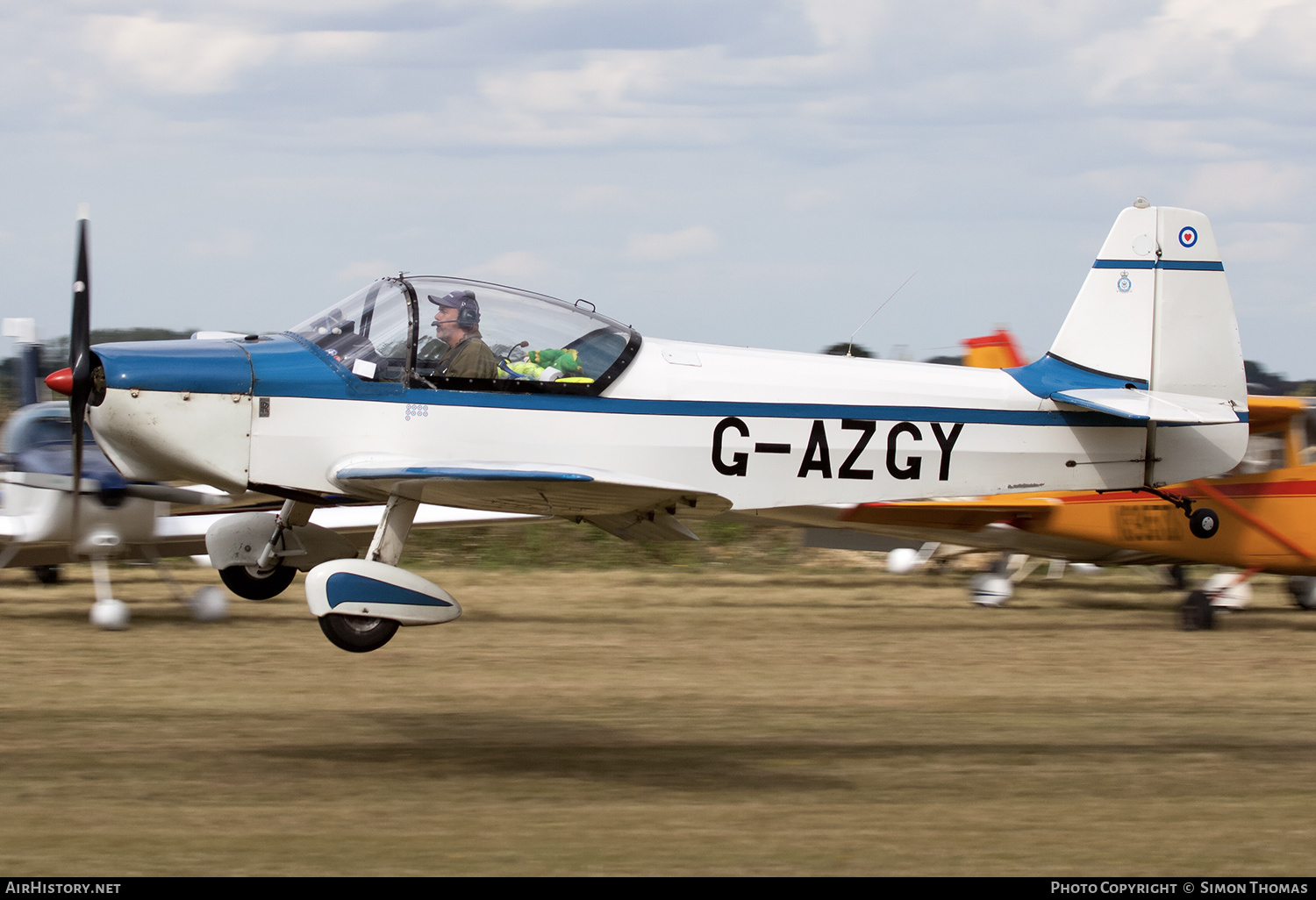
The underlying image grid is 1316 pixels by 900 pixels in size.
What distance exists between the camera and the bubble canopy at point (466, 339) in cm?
680

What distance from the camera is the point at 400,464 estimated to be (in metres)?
6.58

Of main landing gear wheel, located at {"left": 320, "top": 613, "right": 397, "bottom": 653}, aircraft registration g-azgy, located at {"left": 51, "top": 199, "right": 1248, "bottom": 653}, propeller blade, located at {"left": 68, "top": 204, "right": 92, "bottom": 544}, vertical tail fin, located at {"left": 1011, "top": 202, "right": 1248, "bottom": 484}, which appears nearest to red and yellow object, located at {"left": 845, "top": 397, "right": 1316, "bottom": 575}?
vertical tail fin, located at {"left": 1011, "top": 202, "right": 1248, "bottom": 484}

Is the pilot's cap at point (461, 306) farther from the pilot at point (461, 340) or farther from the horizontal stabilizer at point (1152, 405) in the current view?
the horizontal stabilizer at point (1152, 405)

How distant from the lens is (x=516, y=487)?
6.46m

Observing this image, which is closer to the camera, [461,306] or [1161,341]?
[461,306]

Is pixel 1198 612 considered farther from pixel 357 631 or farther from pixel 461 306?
pixel 357 631

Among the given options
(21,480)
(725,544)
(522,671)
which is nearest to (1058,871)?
(522,671)

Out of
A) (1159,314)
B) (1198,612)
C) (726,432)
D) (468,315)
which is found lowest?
(1198,612)

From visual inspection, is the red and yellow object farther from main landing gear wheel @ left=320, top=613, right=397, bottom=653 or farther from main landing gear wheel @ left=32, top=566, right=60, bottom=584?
main landing gear wheel @ left=32, top=566, right=60, bottom=584

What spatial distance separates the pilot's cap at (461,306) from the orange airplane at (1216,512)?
700cm

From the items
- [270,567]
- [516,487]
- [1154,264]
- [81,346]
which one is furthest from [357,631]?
[1154,264]

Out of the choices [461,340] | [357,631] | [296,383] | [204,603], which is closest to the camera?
[357,631]

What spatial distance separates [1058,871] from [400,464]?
11.3 feet

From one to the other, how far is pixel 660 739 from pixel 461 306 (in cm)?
317
